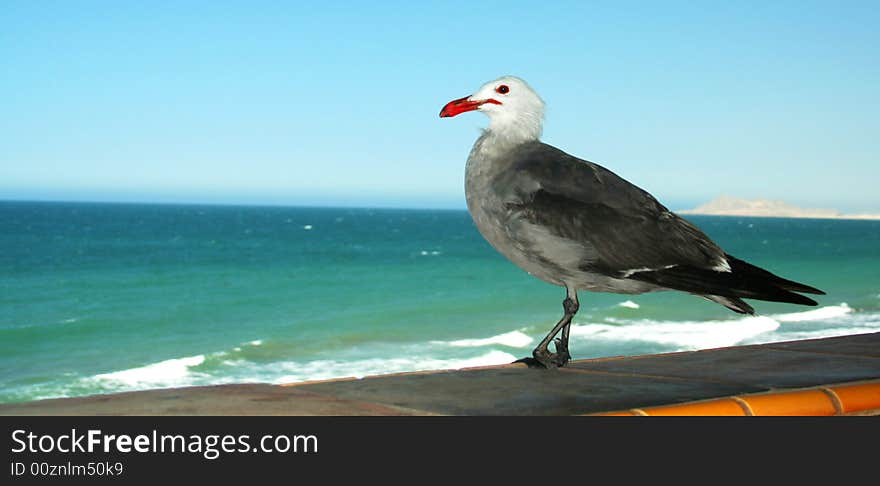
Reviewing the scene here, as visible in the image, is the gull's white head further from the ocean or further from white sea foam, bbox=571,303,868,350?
white sea foam, bbox=571,303,868,350

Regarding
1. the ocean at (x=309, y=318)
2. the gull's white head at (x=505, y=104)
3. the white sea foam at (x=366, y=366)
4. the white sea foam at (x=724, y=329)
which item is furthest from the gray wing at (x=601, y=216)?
the white sea foam at (x=724, y=329)

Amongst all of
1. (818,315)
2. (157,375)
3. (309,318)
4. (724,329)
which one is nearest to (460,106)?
(157,375)

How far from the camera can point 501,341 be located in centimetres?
2539

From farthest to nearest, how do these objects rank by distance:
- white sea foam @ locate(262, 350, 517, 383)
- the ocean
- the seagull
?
1. the ocean
2. white sea foam @ locate(262, 350, 517, 383)
3. the seagull

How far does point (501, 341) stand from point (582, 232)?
21.6 metres

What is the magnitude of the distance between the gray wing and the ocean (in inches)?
645

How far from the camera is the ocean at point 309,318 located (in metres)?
22.5

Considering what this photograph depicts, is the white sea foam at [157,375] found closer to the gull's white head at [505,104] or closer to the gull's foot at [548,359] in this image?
the gull's white head at [505,104]

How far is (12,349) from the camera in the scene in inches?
1027

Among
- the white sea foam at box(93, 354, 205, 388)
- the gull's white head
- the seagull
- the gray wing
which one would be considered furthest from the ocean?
the gray wing

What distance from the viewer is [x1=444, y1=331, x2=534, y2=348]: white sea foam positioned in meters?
24.8

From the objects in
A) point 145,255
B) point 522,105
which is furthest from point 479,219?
point 145,255

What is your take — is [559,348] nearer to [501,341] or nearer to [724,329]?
[501,341]
